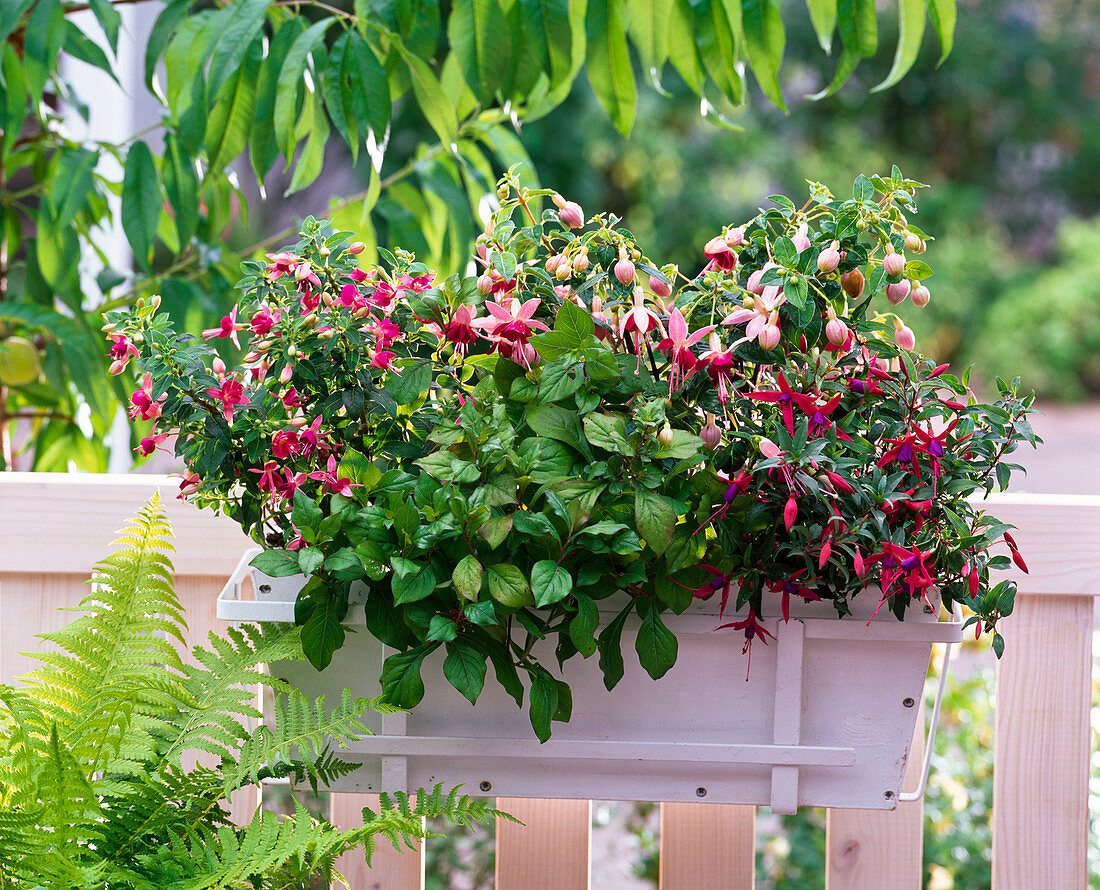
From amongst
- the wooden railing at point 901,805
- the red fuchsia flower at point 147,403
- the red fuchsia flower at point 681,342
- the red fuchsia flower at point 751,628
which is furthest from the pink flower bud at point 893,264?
the red fuchsia flower at point 147,403

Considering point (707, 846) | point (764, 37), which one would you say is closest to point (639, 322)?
point (764, 37)

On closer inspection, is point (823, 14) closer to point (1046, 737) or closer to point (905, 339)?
point (905, 339)

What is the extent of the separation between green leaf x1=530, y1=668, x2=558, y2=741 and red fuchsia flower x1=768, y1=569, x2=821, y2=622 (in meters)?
0.14

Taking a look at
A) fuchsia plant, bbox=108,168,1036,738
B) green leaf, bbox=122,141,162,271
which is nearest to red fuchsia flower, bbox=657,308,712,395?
fuchsia plant, bbox=108,168,1036,738

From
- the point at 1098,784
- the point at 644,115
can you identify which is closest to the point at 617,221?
the point at 1098,784

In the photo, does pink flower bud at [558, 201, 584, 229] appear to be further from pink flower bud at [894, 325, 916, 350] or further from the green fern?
the green fern

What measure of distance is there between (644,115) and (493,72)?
459 cm

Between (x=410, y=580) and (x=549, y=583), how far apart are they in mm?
78

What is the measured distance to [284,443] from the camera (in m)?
0.60

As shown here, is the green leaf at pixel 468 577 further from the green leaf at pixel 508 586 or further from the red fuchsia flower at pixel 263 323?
the red fuchsia flower at pixel 263 323

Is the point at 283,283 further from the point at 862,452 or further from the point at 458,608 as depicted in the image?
the point at 862,452

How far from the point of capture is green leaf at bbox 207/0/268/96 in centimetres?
79

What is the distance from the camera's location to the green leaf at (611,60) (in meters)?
0.81

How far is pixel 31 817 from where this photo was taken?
0.55m
